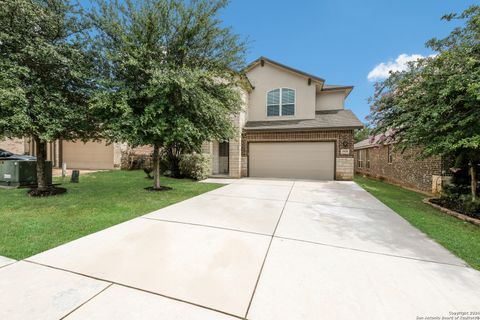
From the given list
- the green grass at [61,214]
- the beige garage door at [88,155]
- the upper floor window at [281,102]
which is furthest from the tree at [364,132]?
the beige garage door at [88,155]

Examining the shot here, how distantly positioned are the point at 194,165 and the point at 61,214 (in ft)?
22.0

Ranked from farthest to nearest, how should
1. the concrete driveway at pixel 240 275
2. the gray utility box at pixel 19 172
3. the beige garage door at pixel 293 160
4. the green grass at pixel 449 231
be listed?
1. the beige garage door at pixel 293 160
2. the gray utility box at pixel 19 172
3. the green grass at pixel 449 231
4. the concrete driveway at pixel 240 275

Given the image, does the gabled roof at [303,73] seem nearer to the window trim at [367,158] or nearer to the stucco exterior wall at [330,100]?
the stucco exterior wall at [330,100]

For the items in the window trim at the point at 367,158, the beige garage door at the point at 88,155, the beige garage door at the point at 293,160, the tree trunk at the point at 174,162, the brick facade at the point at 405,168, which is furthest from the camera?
the window trim at the point at 367,158

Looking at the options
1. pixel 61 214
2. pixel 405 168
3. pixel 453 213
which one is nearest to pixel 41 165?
pixel 61 214

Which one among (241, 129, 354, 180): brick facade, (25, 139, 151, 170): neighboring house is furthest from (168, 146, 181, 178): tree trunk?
(241, 129, 354, 180): brick facade

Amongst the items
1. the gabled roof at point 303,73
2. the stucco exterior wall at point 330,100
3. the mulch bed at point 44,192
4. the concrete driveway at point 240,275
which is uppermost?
the gabled roof at point 303,73

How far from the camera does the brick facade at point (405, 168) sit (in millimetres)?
8594

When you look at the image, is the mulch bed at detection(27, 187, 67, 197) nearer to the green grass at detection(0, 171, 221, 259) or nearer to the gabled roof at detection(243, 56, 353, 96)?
the green grass at detection(0, 171, 221, 259)

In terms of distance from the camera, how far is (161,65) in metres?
6.21

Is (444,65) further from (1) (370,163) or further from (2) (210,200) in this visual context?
(1) (370,163)

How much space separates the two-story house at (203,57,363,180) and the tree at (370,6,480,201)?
14.3 ft

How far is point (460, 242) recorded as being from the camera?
343cm

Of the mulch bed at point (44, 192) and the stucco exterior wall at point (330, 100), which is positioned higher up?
the stucco exterior wall at point (330, 100)
